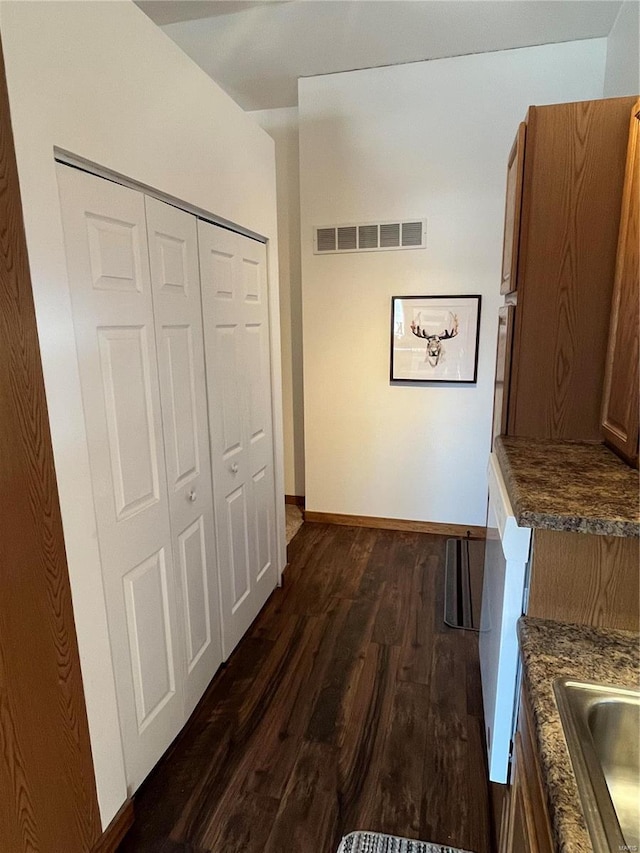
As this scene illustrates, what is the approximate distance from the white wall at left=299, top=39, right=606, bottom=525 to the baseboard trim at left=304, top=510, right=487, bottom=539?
0.16 ft

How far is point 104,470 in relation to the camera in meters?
1.42

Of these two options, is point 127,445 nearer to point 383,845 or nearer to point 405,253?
point 383,845

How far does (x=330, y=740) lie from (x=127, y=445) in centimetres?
137

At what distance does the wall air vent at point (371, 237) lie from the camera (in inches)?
131

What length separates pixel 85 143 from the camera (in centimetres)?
129

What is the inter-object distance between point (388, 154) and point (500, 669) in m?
3.14

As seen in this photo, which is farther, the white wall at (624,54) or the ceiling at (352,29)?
the ceiling at (352,29)

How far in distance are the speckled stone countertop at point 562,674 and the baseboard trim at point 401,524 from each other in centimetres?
246

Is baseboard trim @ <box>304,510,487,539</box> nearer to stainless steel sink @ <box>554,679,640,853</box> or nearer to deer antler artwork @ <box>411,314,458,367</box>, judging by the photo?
deer antler artwork @ <box>411,314,458,367</box>

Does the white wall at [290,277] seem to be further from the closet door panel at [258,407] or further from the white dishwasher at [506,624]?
the white dishwasher at [506,624]

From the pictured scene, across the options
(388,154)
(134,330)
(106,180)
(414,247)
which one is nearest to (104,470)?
(134,330)

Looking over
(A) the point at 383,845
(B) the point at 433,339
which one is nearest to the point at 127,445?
(A) the point at 383,845

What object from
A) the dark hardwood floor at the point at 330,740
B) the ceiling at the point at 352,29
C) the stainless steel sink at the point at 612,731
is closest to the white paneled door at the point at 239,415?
the dark hardwood floor at the point at 330,740

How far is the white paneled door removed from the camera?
206cm
